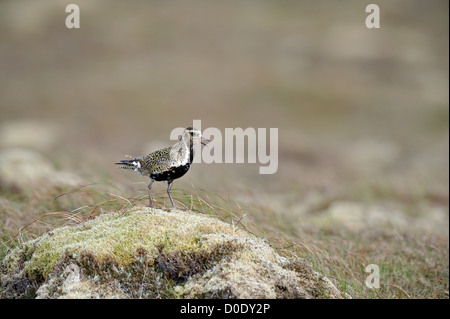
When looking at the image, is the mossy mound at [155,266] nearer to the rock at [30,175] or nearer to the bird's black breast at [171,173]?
the bird's black breast at [171,173]

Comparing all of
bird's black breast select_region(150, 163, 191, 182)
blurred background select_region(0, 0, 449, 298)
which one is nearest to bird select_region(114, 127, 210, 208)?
bird's black breast select_region(150, 163, 191, 182)

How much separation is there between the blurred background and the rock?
0.35 feet

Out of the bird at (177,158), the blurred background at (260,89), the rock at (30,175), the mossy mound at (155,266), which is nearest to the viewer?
the mossy mound at (155,266)

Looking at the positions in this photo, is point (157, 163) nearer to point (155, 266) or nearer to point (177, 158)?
point (177, 158)

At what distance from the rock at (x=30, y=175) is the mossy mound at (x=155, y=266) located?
2.95 metres

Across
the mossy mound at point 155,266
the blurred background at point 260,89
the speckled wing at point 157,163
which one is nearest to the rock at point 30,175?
the blurred background at point 260,89

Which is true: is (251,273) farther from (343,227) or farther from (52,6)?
(52,6)

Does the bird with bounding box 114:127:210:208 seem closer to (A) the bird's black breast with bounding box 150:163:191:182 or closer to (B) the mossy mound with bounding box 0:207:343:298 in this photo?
(A) the bird's black breast with bounding box 150:163:191:182

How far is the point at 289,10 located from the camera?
103 ft

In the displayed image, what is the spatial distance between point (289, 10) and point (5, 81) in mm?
19200

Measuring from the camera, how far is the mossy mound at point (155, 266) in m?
2.62

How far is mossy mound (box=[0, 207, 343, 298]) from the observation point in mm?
2615

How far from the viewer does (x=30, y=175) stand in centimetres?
686

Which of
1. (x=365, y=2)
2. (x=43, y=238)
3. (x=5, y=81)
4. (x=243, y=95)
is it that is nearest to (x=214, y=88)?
(x=243, y=95)
